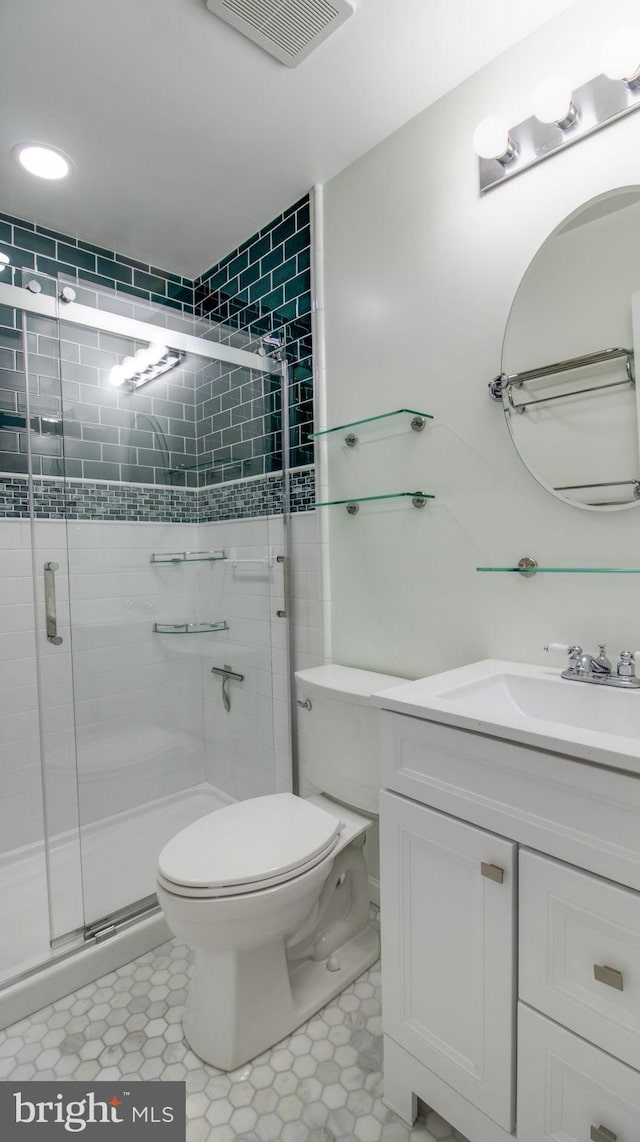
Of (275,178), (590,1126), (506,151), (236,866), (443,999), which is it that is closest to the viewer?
(590,1126)

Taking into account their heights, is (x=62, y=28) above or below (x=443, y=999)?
above

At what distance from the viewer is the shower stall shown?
167cm

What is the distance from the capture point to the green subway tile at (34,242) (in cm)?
205

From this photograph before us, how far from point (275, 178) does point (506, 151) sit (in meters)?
0.86

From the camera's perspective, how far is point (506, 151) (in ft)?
4.46

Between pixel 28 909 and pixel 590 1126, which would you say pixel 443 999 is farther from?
pixel 28 909

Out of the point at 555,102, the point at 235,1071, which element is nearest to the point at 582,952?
the point at 235,1071

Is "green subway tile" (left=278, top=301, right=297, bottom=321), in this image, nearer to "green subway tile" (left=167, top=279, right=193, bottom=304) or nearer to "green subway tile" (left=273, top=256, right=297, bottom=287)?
"green subway tile" (left=273, top=256, right=297, bottom=287)

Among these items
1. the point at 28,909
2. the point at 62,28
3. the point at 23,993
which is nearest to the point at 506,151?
the point at 62,28

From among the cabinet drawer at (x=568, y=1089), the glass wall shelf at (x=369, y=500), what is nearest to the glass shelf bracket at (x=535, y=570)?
the glass wall shelf at (x=369, y=500)

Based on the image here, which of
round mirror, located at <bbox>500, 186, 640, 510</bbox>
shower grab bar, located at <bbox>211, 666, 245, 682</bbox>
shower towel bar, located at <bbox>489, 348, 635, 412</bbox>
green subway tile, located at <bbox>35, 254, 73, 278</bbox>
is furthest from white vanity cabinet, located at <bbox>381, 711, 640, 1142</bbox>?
green subway tile, located at <bbox>35, 254, 73, 278</bbox>

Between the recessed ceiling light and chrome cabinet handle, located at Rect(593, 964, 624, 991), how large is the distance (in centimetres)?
243

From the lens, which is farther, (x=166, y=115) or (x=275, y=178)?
(x=275, y=178)
